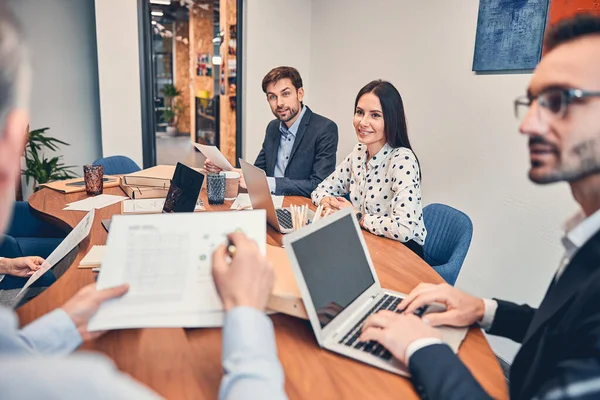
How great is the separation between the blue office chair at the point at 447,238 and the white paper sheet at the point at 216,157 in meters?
1.07

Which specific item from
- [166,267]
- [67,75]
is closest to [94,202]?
[166,267]

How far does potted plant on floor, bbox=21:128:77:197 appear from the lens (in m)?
3.71

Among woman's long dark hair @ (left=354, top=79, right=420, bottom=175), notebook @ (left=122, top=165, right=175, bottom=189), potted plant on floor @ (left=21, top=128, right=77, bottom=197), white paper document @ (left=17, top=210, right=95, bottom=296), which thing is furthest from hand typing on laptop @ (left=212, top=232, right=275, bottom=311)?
potted plant on floor @ (left=21, top=128, right=77, bottom=197)

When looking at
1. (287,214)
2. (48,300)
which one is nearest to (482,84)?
(287,214)

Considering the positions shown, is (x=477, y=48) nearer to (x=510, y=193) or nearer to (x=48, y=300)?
(x=510, y=193)

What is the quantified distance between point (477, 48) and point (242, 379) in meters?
2.42

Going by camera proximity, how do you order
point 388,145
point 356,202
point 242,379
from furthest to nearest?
1. point 356,202
2. point 388,145
3. point 242,379

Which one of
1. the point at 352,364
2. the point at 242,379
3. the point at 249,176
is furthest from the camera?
the point at 249,176

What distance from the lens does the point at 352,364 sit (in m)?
0.90

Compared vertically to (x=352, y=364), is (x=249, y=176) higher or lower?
higher

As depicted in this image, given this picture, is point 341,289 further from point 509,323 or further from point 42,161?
point 42,161

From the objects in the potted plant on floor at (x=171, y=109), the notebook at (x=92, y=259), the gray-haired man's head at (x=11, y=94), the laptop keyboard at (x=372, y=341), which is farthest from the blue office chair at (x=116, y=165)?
the potted plant on floor at (x=171, y=109)

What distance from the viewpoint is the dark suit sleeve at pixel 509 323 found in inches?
42.5

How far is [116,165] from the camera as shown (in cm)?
315
